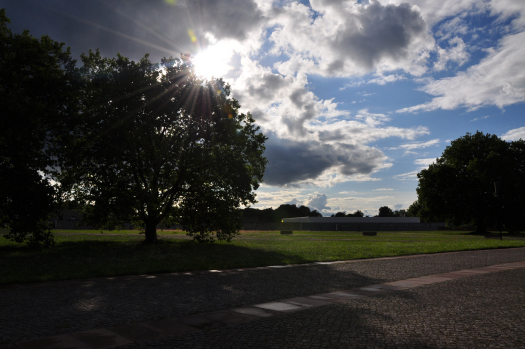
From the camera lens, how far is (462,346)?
4652mm

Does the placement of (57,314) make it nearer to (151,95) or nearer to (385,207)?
(151,95)

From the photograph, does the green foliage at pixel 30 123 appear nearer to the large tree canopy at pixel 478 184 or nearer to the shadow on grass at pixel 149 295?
the shadow on grass at pixel 149 295

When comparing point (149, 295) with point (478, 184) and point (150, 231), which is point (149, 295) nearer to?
point (150, 231)

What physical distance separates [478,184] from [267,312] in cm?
5302

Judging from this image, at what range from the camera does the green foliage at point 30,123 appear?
16922mm

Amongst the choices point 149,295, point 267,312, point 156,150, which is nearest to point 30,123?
point 156,150

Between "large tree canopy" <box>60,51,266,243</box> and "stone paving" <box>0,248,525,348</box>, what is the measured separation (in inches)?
510

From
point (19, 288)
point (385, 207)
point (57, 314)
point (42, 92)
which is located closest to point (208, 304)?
point (57, 314)

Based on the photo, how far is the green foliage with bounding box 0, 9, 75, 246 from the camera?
1692 centimetres

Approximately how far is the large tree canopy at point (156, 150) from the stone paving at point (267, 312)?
1296 cm

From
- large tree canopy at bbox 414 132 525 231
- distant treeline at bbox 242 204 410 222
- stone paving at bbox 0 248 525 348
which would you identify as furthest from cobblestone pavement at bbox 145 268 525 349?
distant treeline at bbox 242 204 410 222

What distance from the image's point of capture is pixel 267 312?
6.56 metres

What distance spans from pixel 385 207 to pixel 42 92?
6459 inches

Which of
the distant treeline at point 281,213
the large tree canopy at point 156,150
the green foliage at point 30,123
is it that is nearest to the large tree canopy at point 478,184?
the large tree canopy at point 156,150
